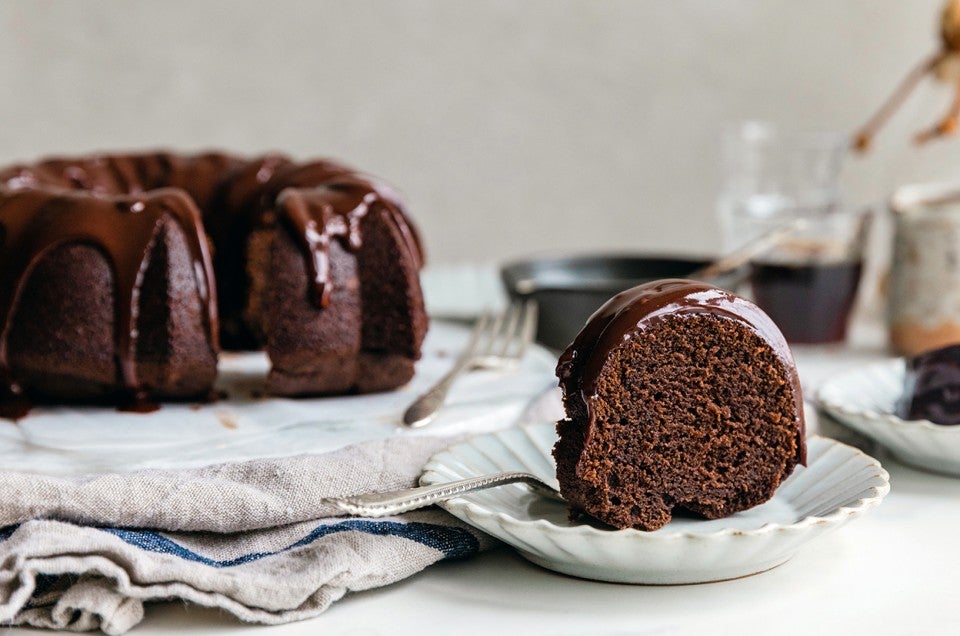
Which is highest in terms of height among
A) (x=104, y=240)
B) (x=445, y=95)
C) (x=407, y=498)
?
(x=445, y=95)

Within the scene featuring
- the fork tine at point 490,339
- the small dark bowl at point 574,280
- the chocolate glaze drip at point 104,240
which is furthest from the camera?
the small dark bowl at point 574,280

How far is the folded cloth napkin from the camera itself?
1.20m

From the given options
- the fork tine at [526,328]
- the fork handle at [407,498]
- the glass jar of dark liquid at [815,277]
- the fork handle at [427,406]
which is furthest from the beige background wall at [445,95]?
the fork handle at [407,498]

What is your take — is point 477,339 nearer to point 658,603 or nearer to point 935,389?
point 935,389

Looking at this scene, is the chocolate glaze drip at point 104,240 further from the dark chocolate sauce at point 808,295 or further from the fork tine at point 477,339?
the dark chocolate sauce at point 808,295

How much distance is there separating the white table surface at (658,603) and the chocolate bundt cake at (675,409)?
108 mm

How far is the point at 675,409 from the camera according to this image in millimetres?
1352

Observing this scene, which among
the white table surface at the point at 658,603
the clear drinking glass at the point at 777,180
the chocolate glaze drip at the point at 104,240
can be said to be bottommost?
the white table surface at the point at 658,603

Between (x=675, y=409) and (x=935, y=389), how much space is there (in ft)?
1.87

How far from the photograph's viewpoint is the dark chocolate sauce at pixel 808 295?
2.45m

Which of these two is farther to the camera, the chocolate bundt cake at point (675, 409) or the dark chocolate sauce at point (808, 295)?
the dark chocolate sauce at point (808, 295)

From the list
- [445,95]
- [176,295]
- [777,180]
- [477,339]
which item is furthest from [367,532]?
[445,95]

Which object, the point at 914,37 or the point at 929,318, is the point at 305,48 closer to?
the point at 914,37

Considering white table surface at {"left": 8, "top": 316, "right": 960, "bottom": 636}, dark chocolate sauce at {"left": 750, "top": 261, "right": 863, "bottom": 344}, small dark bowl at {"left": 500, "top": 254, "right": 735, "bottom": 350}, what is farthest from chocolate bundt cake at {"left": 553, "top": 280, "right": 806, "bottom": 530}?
dark chocolate sauce at {"left": 750, "top": 261, "right": 863, "bottom": 344}
